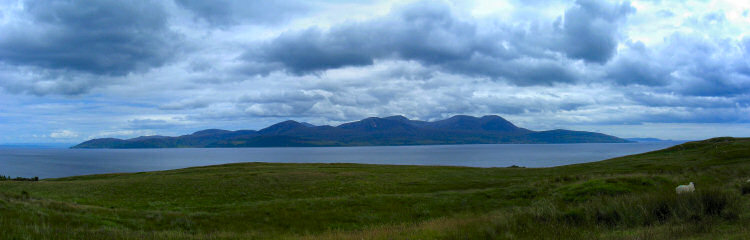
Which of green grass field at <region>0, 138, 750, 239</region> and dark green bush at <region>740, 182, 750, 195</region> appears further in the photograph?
dark green bush at <region>740, 182, 750, 195</region>

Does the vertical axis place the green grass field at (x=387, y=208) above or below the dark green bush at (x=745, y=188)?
below

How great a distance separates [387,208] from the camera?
85.0ft

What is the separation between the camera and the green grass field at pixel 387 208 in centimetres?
1256

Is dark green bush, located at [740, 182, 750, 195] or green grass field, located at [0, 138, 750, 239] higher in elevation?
dark green bush, located at [740, 182, 750, 195]

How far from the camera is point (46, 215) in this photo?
16859 millimetres

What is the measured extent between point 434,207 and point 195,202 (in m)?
17.8

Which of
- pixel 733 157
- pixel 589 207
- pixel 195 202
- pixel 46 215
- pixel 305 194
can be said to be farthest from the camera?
pixel 733 157

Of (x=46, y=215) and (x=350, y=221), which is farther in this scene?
(x=350, y=221)

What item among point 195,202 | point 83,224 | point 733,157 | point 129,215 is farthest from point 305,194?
point 733,157

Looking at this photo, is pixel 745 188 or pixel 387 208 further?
pixel 387 208

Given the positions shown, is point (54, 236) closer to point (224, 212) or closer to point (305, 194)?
point (224, 212)

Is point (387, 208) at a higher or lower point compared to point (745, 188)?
lower

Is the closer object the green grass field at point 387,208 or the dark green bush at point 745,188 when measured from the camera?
the green grass field at point 387,208

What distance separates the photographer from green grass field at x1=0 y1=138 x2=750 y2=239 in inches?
495
